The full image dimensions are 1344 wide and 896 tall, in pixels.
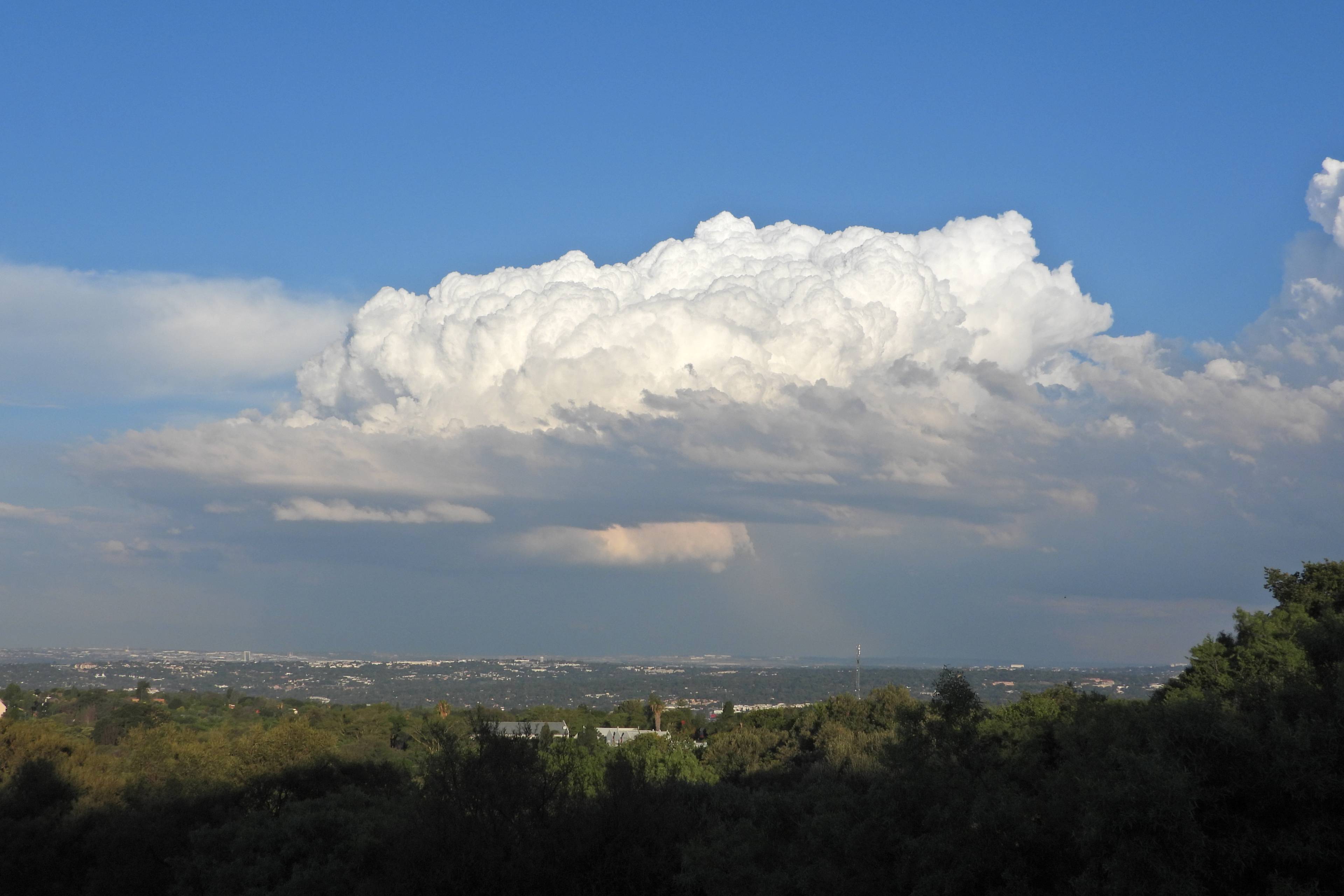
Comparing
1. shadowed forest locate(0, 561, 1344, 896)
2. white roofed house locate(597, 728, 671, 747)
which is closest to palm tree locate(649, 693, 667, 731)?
white roofed house locate(597, 728, 671, 747)

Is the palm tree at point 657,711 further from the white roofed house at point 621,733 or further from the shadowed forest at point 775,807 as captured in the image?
the shadowed forest at point 775,807

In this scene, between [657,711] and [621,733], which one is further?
[657,711]

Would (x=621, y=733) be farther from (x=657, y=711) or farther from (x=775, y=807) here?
(x=775, y=807)

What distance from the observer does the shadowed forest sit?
17.4 m

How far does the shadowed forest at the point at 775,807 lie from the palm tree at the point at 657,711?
5822 cm

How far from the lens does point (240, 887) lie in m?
31.7

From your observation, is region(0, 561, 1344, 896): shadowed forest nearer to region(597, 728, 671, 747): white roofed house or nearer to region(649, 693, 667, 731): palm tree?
region(597, 728, 671, 747): white roofed house

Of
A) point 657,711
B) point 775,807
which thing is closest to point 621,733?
point 657,711

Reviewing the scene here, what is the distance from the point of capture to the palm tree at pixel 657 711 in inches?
4451

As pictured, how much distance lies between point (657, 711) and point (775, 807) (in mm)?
81549

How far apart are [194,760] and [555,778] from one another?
25295mm

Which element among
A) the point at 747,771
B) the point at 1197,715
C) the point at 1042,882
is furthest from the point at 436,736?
the point at 747,771

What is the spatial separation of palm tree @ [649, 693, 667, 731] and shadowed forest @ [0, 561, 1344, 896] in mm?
58217

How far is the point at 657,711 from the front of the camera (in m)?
116
